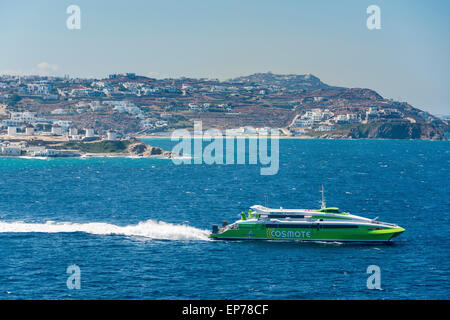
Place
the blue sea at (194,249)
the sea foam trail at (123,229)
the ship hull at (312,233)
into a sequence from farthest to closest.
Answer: the sea foam trail at (123,229), the ship hull at (312,233), the blue sea at (194,249)

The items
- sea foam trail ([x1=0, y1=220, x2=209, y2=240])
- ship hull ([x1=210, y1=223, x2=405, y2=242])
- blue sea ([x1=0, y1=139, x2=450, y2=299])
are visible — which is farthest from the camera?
sea foam trail ([x1=0, y1=220, x2=209, y2=240])

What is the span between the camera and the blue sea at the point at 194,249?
6528cm

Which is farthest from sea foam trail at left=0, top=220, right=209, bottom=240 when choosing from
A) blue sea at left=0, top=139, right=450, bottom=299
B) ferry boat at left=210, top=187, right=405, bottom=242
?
ferry boat at left=210, top=187, right=405, bottom=242

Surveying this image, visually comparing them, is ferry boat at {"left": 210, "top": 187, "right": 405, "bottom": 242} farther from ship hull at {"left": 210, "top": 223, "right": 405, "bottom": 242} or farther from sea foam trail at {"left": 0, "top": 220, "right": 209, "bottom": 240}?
sea foam trail at {"left": 0, "top": 220, "right": 209, "bottom": 240}

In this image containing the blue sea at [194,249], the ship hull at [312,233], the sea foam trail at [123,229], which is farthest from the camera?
the sea foam trail at [123,229]

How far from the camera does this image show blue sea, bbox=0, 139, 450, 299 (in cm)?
6528

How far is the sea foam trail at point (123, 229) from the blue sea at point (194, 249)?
6.9 inches

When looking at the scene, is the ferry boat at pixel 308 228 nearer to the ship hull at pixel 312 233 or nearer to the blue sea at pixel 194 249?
the ship hull at pixel 312 233

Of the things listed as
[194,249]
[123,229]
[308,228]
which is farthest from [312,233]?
[123,229]

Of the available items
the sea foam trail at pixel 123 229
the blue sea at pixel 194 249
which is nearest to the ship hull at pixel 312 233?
the blue sea at pixel 194 249

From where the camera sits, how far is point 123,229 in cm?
9244

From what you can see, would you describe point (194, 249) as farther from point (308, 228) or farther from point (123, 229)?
point (308, 228)

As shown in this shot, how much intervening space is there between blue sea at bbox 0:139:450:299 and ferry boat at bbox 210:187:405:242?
1693 mm
